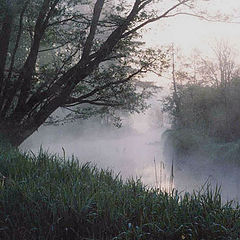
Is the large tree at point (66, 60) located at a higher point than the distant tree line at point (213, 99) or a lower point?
lower

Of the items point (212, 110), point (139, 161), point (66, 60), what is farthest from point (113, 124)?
point (139, 161)

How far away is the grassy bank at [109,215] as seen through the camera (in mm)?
3338

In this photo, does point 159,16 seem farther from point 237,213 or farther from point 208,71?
point 208,71

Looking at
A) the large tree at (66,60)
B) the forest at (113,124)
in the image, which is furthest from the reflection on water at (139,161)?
the large tree at (66,60)

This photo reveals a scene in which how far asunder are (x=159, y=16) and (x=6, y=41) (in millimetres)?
4520

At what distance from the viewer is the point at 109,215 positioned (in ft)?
12.1

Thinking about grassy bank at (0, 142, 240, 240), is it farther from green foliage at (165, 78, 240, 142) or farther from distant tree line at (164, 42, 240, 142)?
green foliage at (165, 78, 240, 142)

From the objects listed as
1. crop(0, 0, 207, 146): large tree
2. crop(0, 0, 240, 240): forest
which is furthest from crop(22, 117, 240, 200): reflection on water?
crop(0, 0, 207, 146): large tree

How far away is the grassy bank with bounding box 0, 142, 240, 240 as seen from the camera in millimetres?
3338

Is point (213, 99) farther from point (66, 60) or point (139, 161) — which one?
point (66, 60)

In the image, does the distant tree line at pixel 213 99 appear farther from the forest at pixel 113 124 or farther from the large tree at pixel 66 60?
the large tree at pixel 66 60

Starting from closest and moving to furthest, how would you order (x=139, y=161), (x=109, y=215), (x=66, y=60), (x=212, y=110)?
(x=109, y=215), (x=66, y=60), (x=212, y=110), (x=139, y=161)

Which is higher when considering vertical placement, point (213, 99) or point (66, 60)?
point (213, 99)

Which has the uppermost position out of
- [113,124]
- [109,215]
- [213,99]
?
[213,99]
